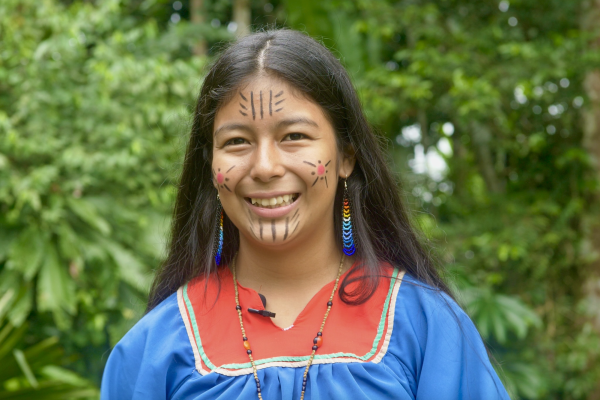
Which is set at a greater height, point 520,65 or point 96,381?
point 520,65

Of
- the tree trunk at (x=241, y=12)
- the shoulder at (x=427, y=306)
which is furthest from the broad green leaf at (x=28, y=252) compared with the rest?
the tree trunk at (x=241, y=12)

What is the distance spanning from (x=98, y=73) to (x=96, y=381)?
212cm

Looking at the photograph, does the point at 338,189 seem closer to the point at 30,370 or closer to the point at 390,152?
the point at 390,152

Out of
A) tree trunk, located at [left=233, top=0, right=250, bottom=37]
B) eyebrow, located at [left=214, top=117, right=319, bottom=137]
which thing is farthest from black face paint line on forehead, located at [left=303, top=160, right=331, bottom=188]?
tree trunk, located at [left=233, top=0, right=250, bottom=37]

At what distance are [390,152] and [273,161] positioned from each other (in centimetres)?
276

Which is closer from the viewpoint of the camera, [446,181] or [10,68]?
[10,68]

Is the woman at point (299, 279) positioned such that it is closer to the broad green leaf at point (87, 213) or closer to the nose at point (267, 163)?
the nose at point (267, 163)

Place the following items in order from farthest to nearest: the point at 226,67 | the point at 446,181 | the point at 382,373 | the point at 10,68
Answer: the point at 446,181, the point at 10,68, the point at 226,67, the point at 382,373

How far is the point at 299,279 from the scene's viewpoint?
1.79 m

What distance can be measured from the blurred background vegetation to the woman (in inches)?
67.7

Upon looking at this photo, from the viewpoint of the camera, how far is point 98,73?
4078 millimetres

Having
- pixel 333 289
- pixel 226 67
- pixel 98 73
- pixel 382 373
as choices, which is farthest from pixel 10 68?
pixel 382 373

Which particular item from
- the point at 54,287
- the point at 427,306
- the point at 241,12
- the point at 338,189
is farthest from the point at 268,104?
the point at 241,12

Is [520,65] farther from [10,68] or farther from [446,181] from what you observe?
[10,68]
